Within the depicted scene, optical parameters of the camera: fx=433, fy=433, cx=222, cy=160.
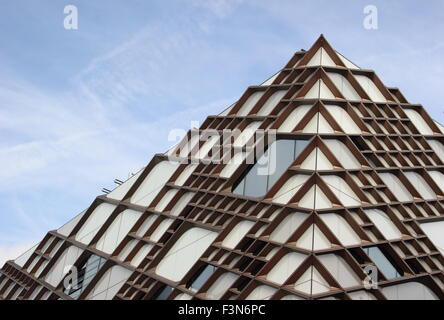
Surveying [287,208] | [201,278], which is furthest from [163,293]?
[287,208]

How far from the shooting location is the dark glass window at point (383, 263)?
23.0m

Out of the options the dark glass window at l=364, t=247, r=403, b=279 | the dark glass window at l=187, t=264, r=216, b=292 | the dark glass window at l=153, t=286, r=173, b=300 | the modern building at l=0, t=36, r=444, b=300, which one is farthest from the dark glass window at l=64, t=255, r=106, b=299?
the dark glass window at l=364, t=247, r=403, b=279

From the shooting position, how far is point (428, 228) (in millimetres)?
27516

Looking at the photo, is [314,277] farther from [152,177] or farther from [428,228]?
[152,177]

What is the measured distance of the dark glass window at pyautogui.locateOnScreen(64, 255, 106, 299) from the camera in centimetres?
3288

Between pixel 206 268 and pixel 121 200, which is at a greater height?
pixel 121 200

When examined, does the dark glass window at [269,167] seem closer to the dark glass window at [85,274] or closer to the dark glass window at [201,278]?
the dark glass window at [201,278]

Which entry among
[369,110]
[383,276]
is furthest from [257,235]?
[369,110]

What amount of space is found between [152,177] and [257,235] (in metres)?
15.7

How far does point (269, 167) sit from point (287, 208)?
4.54 metres

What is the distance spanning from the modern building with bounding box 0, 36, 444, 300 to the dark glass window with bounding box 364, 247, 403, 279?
7cm

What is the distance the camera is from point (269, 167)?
2669 centimetres

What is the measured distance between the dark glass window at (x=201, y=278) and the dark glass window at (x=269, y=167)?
5033 millimetres

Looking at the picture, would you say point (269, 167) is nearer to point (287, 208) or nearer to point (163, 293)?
point (287, 208)
